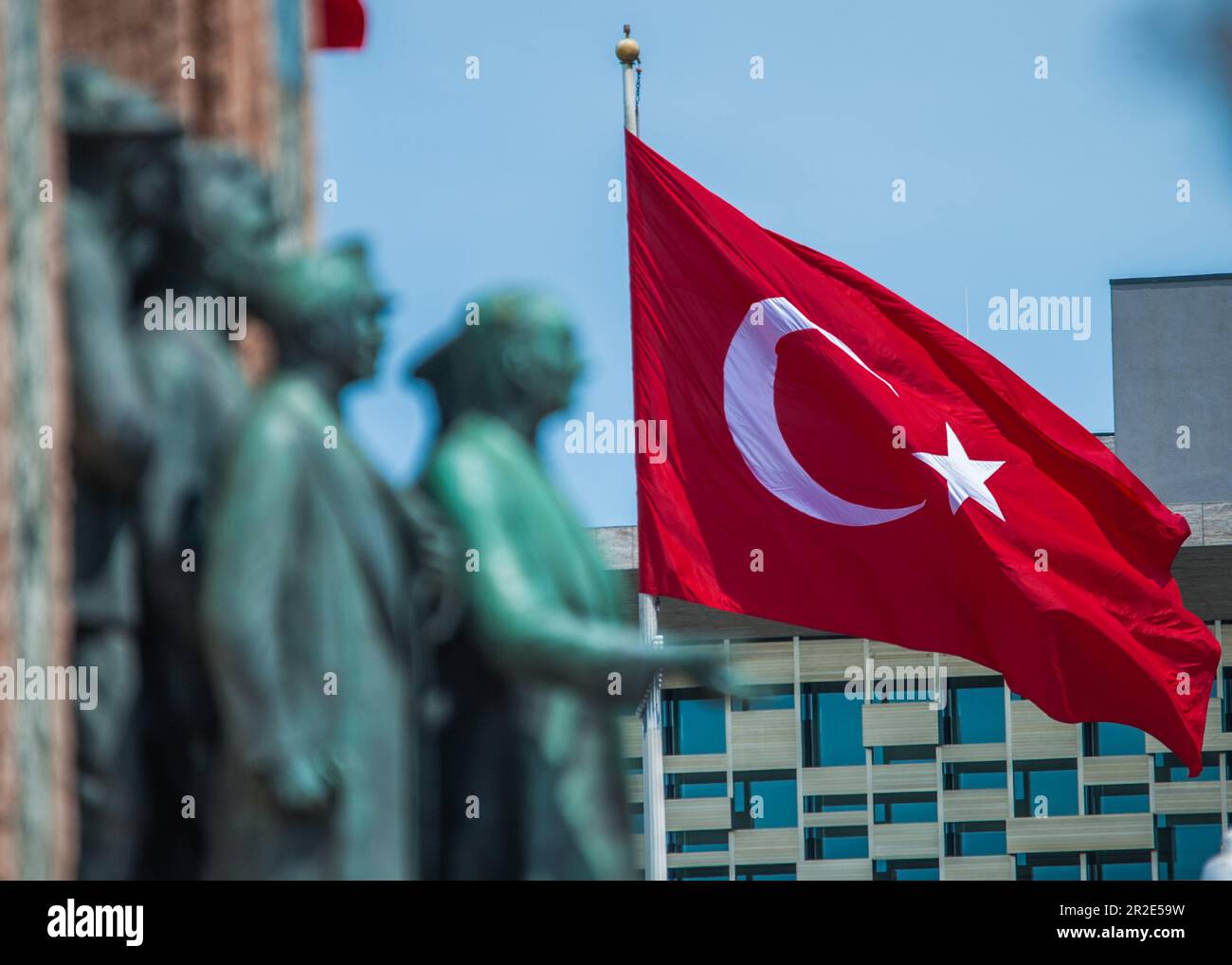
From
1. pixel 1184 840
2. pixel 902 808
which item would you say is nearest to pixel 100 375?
pixel 902 808

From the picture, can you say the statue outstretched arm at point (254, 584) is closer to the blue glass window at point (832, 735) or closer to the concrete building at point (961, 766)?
the concrete building at point (961, 766)

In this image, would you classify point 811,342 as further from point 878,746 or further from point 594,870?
point 878,746

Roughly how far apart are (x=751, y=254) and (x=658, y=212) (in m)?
0.63

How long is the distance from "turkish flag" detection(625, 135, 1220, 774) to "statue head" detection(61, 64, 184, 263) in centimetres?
908

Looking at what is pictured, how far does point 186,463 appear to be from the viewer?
7.74m

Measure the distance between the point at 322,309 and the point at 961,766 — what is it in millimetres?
29896

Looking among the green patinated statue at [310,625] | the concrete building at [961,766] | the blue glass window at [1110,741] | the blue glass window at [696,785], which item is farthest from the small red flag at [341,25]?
the blue glass window at [1110,741]

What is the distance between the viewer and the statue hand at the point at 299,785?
722 centimetres

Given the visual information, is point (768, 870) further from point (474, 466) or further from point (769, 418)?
point (474, 466)

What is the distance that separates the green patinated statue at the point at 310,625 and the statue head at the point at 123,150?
362mm

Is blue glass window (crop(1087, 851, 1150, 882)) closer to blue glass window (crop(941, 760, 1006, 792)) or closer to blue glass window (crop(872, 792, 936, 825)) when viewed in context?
blue glass window (crop(941, 760, 1006, 792))

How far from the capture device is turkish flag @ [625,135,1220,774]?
1672cm
